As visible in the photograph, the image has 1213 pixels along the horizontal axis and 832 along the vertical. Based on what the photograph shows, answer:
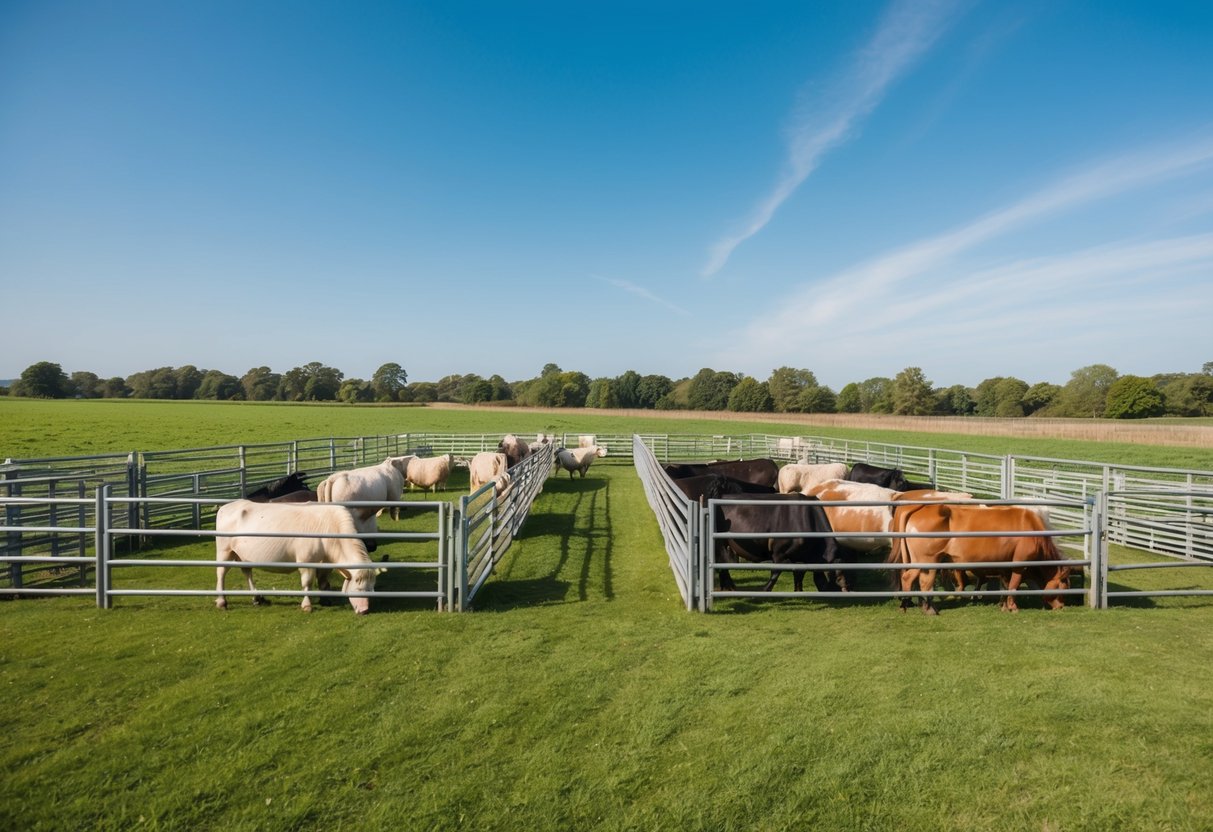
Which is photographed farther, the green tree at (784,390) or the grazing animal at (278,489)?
the green tree at (784,390)

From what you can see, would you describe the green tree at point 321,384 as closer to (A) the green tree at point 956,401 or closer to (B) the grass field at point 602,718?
(A) the green tree at point 956,401

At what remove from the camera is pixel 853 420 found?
49219mm

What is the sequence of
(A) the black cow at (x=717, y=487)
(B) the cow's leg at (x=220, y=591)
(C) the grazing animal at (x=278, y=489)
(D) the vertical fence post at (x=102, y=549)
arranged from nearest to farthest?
(D) the vertical fence post at (x=102, y=549), (B) the cow's leg at (x=220, y=591), (A) the black cow at (x=717, y=487), (C) the grazing animal at (x=278, y=489)

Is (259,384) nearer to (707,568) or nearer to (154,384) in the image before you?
(154,384)

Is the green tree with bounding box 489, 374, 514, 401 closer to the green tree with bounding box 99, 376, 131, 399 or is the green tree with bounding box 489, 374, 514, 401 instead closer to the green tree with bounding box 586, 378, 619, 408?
the green tree with bounding box 586, 378, 619, 408

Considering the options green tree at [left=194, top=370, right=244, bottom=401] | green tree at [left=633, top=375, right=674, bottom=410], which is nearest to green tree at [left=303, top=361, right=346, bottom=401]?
green tree at [left=194, top=370, right=244, bottom=401]

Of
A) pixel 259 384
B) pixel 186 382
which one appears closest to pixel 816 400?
pixel 259 384

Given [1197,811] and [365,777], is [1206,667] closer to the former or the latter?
[1197,811]

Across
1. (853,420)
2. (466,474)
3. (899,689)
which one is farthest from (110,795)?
(853,420)

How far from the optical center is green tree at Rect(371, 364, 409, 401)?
112 metres

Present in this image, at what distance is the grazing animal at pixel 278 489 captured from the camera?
960 centimetres

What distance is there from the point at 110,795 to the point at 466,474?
16.7 metres

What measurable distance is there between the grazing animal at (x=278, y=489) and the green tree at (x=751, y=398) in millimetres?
77184

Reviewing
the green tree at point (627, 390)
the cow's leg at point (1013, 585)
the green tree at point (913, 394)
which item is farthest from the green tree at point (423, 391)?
the cow's leg at point (1013, 585)
